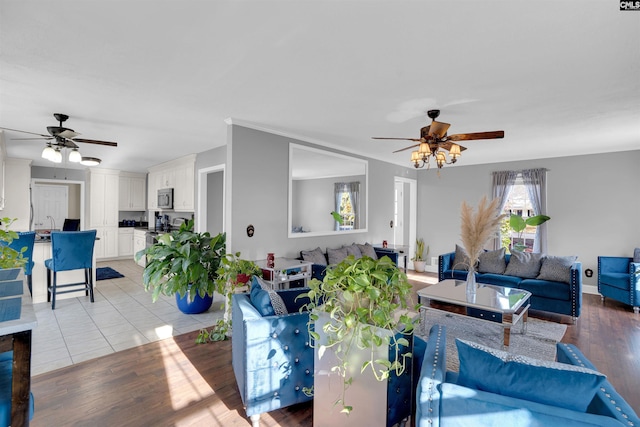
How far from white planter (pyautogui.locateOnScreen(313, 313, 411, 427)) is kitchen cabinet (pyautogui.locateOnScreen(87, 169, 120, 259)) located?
7.97 m

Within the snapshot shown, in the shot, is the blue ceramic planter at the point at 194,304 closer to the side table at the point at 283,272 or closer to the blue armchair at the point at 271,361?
the side table at the point at 283,272

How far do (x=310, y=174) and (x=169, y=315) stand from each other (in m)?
2.78

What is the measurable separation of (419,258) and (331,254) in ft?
11.0

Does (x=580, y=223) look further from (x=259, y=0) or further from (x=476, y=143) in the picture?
(x=259, y=0)

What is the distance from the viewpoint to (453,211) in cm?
696

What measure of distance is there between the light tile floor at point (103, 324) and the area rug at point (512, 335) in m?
2.80

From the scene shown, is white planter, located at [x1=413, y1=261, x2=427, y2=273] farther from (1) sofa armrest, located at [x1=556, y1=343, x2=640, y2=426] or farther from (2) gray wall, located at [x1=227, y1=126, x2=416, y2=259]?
(1) sofa armrest, located at [x1=556, y1=343, x2=640, y2=426]

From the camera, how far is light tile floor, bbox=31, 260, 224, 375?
2918mm

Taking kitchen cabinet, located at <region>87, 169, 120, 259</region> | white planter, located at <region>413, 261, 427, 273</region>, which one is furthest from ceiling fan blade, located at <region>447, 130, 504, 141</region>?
kitchen cabinet, located at <region>87, 169, 120, 259</region>

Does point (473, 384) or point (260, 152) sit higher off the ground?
point (260, 152)

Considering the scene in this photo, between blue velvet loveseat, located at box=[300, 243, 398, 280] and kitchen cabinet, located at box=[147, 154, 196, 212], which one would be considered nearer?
blue velvet loveseat, located at box=[300, 243, 398, 280]

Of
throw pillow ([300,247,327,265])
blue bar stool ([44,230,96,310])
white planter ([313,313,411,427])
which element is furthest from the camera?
throw pillow ([300,247,327,265])

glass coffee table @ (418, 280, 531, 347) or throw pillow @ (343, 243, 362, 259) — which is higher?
throw pillow @ (343, 243, 362, 259)

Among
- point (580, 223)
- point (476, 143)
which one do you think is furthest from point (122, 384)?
point (580, 223)
